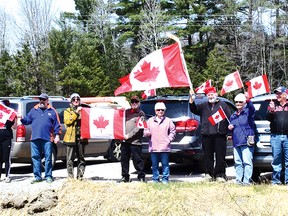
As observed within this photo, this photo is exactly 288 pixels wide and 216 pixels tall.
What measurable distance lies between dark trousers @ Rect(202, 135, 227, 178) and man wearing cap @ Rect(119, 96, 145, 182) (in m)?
1.31

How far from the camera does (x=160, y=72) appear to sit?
348 inches

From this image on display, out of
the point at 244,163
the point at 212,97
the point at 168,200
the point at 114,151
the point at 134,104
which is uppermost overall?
the point at 212,97

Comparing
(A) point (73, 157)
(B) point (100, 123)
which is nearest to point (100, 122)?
(B) point (100, 123)

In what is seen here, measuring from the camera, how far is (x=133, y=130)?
909 centimetres

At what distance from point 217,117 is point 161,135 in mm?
1131

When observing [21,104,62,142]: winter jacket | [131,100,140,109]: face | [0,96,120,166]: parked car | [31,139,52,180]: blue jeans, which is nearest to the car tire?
[0,96,120,166]: parked car

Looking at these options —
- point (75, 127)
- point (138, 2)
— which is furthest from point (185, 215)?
point (138, 2)

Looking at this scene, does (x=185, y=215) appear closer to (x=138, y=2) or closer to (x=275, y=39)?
(x=275, y=39)

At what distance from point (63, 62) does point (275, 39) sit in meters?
21.7

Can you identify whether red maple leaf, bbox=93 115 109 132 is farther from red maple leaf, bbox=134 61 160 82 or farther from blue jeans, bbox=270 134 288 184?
blue jeans, bbox=270 134 288 184

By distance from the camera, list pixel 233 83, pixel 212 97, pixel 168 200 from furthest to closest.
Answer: pixel 233 83 → pixel 212 97 → pixel 168 200

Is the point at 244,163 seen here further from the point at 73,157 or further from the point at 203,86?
the point at 203,86

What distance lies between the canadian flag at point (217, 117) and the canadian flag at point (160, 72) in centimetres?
83

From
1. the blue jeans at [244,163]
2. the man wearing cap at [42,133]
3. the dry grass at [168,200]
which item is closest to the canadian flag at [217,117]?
the blue jeans at [244,163]
